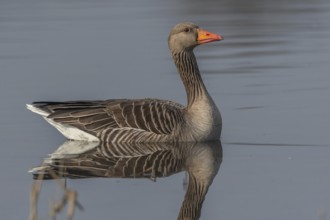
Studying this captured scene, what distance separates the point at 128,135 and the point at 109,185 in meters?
2.71

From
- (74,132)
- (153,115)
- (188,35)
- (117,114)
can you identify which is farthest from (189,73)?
(74,132)

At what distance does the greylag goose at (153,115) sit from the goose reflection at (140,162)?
144 millimetres

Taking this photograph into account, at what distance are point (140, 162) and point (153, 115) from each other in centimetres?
136

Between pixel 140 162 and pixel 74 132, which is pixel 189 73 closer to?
pixel 74 132

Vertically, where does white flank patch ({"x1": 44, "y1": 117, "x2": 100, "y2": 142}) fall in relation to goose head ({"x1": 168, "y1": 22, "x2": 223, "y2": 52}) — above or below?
below

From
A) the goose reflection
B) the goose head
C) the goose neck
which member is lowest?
the goose reflection

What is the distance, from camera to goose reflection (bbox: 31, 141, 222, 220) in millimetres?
12430

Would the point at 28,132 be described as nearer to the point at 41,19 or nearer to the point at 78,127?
the point at 78,127

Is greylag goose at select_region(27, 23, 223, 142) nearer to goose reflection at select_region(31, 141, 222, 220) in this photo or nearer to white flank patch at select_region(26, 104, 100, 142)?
white flank patch at select_region(26, 104, 100, 142)

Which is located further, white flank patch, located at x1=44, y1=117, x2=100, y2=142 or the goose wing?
white flank patch, located at x1=44, y1=117, x2=100, y2=142

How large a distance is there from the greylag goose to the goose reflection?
0.47ft

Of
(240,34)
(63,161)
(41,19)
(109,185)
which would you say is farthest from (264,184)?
(41,19)

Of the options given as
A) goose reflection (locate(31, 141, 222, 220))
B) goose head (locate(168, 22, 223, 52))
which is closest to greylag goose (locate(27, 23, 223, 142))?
goose head (locate(168, 22, 223, 52))

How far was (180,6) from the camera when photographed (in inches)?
1048
